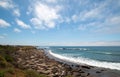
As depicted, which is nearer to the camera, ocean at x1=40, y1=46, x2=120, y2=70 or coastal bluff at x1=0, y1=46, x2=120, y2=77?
coastal bluff at x1=0, y1=46, x2=120, y2=77

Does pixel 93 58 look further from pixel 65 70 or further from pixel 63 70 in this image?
pixel 63 70

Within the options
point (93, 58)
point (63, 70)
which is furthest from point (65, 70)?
point (93, 58)

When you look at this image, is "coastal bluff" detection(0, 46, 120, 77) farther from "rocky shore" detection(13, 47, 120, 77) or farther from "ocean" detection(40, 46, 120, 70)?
"ocean" detection(40, 46, 120, 70)

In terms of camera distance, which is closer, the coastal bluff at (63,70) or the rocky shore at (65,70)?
the coastal bluff at (63,70)

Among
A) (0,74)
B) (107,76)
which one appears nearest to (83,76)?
(107,76)

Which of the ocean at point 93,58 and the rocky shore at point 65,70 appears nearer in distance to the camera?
the rocky shore at point 65,70

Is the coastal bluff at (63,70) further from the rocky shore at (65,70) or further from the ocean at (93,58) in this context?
the ocean at (93,58)

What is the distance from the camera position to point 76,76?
16953mm

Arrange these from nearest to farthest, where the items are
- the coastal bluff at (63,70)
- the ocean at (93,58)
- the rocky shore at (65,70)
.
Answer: the coastal bluff at (63,70), the rocky shore at (65,70), the ocean at (93,58)

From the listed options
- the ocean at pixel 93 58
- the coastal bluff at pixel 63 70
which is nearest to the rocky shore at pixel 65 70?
the coastal bluff at pixel 63 70

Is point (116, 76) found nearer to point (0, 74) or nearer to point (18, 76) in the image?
point (18, 76)

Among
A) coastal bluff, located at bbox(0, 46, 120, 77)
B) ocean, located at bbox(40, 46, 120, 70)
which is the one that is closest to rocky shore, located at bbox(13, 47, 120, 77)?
coastal bluff, located at bbox(0, 46, 120, 77)

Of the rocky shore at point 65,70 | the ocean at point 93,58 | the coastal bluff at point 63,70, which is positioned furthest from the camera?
the ocean at point 93,58

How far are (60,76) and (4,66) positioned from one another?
6.66 metres
